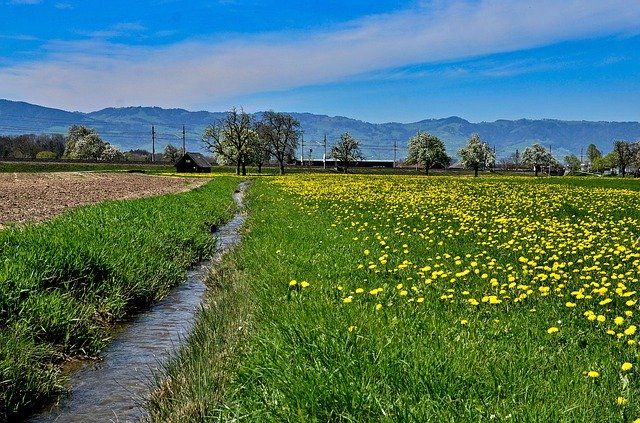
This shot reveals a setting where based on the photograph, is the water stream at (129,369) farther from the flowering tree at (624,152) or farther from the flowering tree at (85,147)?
the flowering tree at (624,152)

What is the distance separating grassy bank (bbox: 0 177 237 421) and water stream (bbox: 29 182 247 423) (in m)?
0.28

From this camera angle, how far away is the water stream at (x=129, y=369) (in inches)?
218

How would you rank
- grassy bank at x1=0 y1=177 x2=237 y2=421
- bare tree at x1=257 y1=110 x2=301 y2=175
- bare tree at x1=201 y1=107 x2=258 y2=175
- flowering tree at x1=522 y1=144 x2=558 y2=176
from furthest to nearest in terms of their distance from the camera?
1. flowering tree at x1=522 y1=144 x2=558 y2=176
2. bare tree at x1=257 y1=110 x2=301 y2=175
3. bare tree at x1=201 y1=107 x2=258 y2=175
4. grassy bank at x1=0 y1=177 x2=237 y2=421

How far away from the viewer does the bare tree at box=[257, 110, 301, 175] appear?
111 meters

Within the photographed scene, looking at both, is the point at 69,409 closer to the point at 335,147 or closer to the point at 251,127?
the point at 251,127

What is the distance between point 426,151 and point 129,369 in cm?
12699

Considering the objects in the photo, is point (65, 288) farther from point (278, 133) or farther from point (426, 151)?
point (426, 151)

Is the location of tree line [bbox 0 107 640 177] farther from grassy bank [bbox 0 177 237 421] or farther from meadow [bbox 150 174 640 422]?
meadow [bbox 150 174 640 422]

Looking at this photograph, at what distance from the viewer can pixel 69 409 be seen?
5664 mm

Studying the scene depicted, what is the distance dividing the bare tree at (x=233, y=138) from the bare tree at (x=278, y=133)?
273 centimetres

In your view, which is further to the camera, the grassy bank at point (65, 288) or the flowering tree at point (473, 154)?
the flowering tree at point (473, 154)

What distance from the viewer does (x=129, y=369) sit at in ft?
22.3

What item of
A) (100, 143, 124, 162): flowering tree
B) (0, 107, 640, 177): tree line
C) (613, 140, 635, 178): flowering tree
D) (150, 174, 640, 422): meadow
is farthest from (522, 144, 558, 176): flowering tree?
(150, 174, 640, 422): meadow

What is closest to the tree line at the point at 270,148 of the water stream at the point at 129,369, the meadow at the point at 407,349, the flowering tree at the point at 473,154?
the flowering tree at the point at 473,154
